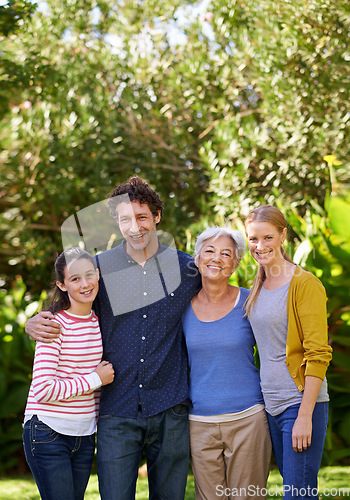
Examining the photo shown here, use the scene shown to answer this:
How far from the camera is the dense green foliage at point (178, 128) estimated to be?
16.2ft

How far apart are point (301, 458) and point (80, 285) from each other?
1.29 m

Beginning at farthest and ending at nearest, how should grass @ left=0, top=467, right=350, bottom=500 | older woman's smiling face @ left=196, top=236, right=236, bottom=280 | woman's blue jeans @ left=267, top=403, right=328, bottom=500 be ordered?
grass @ left=0, top=467, right=350, bottom=500 → older woman's smiling face @ left=196, top=236, right=236, bottom=280 → woman's blue jeans @ left=267, top=403, right=328, bottom=500

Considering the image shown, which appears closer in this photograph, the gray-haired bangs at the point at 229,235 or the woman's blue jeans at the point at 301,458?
the woman's blue jeans at the point at 301,458

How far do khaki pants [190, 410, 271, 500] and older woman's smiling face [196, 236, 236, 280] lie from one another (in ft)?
2.38

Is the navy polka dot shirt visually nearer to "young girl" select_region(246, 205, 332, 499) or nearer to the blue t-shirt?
the blue t-shirt

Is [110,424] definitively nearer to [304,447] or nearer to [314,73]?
[304,447]

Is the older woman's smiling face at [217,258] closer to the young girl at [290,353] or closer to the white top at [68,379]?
the young girl at [290,353]

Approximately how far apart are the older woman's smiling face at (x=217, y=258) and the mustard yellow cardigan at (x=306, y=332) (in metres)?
0.41

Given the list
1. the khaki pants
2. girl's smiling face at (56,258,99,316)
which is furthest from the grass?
girl's smiling face at (56,258,99,316)

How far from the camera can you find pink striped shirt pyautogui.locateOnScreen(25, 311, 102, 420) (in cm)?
242

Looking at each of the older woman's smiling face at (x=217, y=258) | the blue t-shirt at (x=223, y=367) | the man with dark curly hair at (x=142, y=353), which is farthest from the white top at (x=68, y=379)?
the older woman's smiling face at (x=217, y=258)

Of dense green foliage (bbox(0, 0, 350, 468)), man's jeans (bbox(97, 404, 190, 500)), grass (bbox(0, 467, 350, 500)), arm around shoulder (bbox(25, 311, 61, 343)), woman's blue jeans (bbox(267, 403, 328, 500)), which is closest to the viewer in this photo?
woman's blue jeans (bbox(267, 403, 328, 500))

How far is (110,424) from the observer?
262 centimetres

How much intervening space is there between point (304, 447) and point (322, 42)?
428 centimetres
